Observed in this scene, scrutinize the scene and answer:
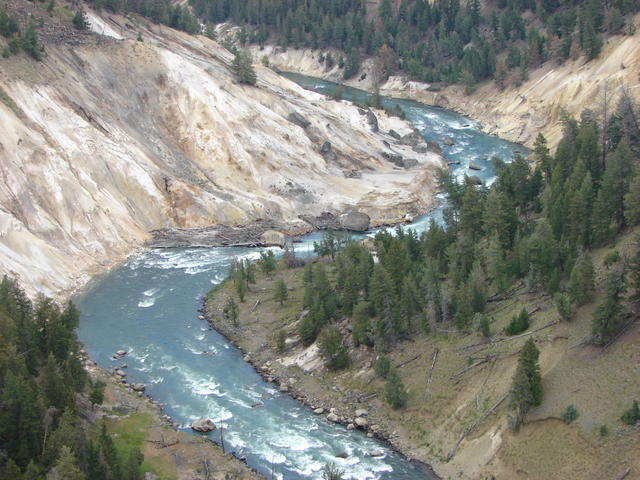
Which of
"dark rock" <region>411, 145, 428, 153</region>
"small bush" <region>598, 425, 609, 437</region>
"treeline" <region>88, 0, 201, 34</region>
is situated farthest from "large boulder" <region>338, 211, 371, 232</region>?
"small bush" <region>598, 425, 609, 437</region>

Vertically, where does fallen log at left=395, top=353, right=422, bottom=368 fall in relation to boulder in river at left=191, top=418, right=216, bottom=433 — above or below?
above

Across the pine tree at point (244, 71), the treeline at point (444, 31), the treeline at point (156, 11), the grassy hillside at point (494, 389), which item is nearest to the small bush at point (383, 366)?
the grassy hillside at point (494, 389)

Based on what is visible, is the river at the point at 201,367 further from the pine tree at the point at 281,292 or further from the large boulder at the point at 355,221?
the pine tree at the point at 281,292

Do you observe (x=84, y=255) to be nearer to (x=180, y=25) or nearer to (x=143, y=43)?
(x=143, y=43)

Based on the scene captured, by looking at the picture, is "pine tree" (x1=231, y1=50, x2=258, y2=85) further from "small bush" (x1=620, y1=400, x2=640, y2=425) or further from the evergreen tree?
"small bush" (x1=620, y1=400, x2=640, y2=425)

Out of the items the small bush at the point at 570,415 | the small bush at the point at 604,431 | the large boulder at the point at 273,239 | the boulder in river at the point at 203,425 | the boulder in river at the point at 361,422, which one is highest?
the small bush at the point at 604,431
